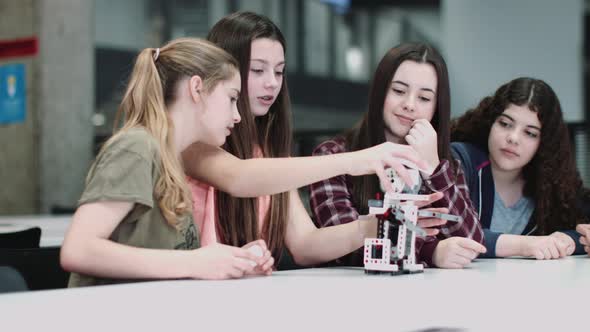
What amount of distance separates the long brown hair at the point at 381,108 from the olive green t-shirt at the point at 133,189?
0.66m

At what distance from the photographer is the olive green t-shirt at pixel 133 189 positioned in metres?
1.53

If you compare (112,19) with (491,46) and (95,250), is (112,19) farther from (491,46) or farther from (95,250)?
(95,250)

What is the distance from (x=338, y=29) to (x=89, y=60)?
20.7 feet

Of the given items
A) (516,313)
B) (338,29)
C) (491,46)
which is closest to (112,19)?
(338,29)

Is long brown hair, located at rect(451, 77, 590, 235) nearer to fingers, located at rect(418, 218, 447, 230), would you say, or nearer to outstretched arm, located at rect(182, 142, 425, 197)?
fingers, located at rect(418, 218, 447, 230)

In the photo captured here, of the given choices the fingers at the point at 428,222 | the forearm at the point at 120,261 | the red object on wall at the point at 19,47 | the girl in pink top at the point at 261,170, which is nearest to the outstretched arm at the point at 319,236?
the girl in pink top at the point at 261,170

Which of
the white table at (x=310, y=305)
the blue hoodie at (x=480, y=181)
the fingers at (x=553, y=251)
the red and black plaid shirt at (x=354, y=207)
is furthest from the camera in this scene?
the blue hoodie at (x=480, y=181)

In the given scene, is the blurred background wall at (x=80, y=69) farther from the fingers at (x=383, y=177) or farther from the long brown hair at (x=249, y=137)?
the fingers at (x=383, y=177)

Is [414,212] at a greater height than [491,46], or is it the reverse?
[491,46]

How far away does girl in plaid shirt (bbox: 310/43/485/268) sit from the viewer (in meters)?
2.18

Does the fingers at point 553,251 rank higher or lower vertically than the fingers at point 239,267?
lower

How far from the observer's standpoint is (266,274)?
1704 millimetres

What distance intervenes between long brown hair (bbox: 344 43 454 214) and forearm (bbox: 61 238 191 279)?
0.80m

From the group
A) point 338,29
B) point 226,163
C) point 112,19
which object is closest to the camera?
point 226,163
